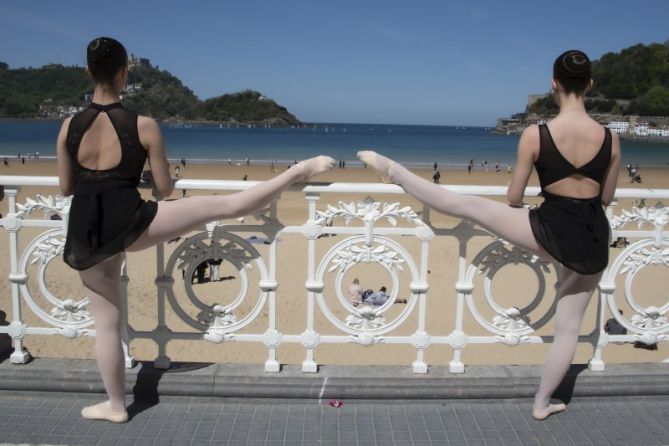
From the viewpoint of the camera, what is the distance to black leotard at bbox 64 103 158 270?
2.81 metres

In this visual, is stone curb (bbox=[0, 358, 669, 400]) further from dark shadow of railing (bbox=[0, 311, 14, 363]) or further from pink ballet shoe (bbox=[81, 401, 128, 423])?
pink ballet shoe (bbox=[81, 401, 128, 423])

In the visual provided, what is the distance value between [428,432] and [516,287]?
31.2 feet

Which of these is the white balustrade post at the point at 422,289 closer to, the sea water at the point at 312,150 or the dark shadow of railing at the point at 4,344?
the dark shadow of railing at the point at 4,344

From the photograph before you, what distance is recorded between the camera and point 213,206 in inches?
121

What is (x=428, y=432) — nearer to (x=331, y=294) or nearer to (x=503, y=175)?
(x=331, y=294)

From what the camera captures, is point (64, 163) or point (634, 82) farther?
point (634, 82)

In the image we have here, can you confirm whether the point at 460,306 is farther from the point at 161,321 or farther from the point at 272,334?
the point at 161,321

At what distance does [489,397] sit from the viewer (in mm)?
3484

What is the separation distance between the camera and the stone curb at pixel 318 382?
3434mm

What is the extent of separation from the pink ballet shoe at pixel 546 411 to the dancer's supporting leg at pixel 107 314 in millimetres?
2301

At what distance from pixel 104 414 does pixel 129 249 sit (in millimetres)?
946

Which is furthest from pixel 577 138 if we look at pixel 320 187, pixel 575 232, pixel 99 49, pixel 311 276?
pixel 99 49

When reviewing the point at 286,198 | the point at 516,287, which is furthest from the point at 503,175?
the point at 516,287

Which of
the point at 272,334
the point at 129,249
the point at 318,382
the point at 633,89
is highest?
the point at 633,89
